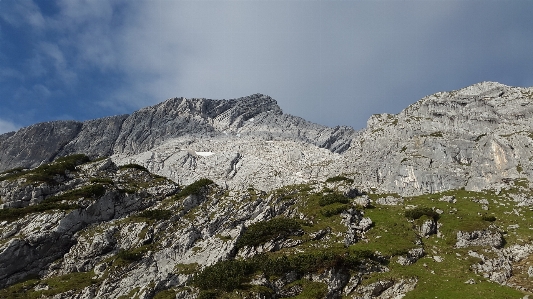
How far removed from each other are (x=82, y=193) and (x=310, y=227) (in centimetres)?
4586

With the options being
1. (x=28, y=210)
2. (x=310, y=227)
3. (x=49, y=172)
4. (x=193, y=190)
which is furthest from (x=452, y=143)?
(x=28, y=210)

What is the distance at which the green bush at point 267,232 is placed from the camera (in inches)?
2130

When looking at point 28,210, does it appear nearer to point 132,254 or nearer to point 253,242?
point 132,254

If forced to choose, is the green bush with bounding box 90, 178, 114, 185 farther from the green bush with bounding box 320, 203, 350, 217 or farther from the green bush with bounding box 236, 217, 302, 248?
the green bush with bounding box 320, 203, 350, 217

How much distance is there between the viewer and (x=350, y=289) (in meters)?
43.7

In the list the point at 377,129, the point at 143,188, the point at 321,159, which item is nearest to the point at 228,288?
the point at 143,188

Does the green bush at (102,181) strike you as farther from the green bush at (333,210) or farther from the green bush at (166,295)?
the green bush at (333,210)

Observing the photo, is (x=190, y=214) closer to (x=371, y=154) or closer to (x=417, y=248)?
(x=417, y=248)

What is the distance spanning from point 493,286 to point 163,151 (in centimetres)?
13431

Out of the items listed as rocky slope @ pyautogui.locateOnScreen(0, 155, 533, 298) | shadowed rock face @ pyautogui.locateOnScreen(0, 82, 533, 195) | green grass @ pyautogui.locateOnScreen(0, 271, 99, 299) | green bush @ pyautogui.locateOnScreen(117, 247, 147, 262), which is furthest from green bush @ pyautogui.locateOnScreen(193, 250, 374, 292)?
shadowed rock face @ pyautogui.locateOnScreen(0, 82, 533, 195)

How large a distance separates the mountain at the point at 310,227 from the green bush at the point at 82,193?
29cm

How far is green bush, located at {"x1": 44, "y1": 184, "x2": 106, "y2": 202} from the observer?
71.0 m

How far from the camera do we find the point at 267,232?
180 ft

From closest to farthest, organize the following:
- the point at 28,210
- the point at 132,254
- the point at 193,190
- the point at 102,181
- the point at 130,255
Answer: the point at 130,255 → the point at 132,254 → the point at 28,210 → the point at 193,190 → the point at 102,181
